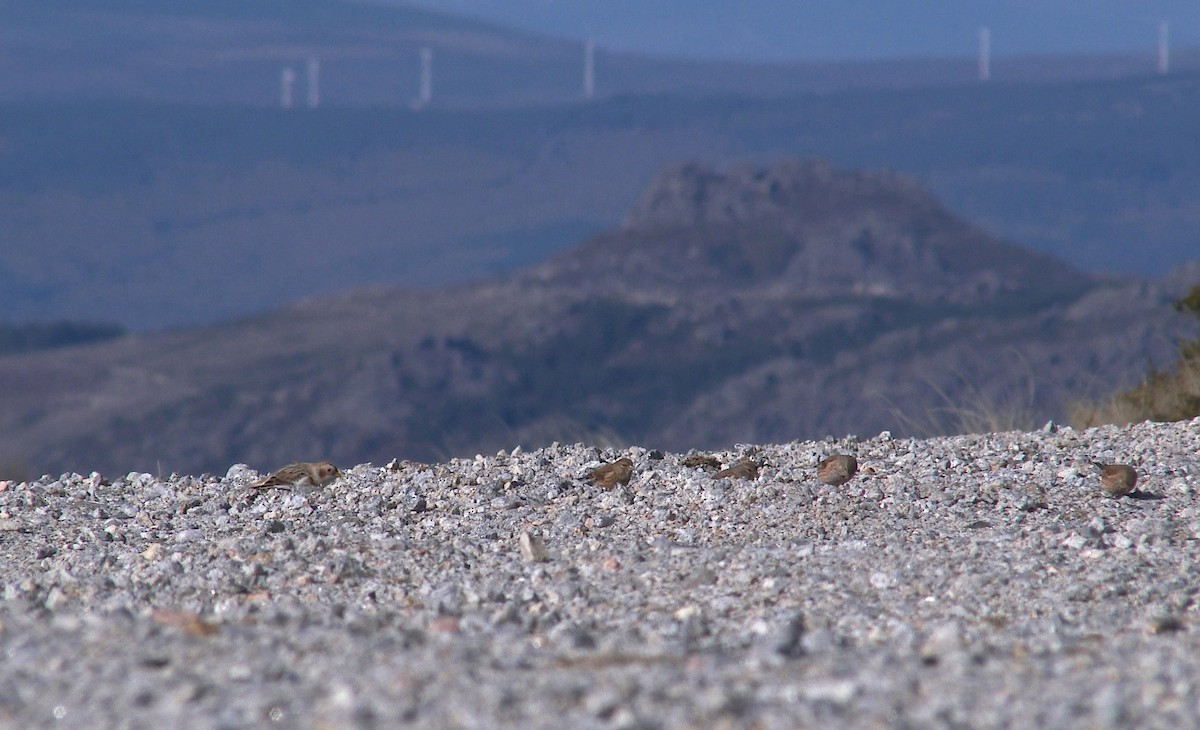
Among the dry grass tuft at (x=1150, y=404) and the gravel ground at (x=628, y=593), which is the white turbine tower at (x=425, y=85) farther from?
the gravel ground at (x=628, y=593)

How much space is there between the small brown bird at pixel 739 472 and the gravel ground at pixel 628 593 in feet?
0.24

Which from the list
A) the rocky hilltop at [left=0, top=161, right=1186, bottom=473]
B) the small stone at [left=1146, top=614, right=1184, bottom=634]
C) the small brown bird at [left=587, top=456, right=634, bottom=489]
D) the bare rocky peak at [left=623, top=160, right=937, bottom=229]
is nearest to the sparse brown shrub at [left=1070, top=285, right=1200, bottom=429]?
the small brown bird at [left=587, top=456, right=634, bottom=489]

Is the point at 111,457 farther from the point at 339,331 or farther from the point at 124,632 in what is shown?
the point at 124,632

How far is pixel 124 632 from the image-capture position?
3.36 metres

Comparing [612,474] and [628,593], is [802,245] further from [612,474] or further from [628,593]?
[628,593]

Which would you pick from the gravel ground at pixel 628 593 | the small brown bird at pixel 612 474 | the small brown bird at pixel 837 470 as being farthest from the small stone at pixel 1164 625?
the small brown bird at pixel 612 474

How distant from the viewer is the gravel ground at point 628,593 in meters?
2.90

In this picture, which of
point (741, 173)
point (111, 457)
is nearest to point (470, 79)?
point (741, 173)

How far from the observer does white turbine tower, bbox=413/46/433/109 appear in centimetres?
15088

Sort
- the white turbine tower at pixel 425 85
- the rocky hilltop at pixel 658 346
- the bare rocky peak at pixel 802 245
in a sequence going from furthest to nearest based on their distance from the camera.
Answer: the white turbine tower at pixel 425 85 < the bare rocky peak at pixel 802 245 < the rocky hilltop at pixel 658 346

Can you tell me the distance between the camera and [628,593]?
4230mm

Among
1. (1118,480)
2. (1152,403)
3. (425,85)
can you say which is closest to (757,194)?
(1152,403)

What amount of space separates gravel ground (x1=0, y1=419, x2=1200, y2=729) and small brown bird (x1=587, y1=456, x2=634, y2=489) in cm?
7

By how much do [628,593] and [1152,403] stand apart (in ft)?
16.5
